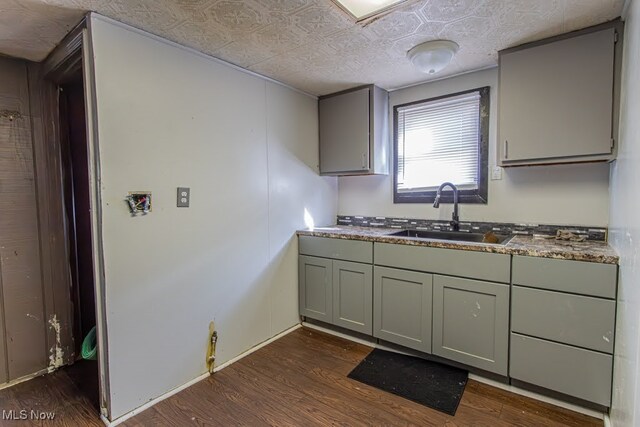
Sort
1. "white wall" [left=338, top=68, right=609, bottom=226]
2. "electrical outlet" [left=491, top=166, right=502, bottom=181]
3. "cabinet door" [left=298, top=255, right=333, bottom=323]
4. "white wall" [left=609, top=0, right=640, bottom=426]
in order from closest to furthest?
"white wall" [left=609, top=0, right=640, bottom=426]
"white wall" [left=338, top=68, right=609, bottom=226]
"electrical outlet" [left=491, top=166, right=502, bottom=181]
"cabinet door" [left=298, top=255, right=333, bottom=323]

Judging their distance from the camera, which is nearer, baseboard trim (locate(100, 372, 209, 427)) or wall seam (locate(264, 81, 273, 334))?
baseboard trim (locate(100, 372, 209, 427))

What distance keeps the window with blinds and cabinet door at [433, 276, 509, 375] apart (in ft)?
2.87

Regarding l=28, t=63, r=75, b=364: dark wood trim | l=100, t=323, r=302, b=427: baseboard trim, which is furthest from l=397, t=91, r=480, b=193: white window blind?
l=28, t=63, r=75, b=364: dark wood trim

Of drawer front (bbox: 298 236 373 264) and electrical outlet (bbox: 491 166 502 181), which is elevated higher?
electrical outlet (bbox: 491 166 502 181)

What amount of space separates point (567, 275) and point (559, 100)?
1033 millimetres

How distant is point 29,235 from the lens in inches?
80.9

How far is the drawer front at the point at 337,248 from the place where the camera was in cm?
240

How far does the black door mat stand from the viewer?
181cm

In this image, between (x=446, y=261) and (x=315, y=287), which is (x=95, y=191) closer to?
(x=315, y=287)

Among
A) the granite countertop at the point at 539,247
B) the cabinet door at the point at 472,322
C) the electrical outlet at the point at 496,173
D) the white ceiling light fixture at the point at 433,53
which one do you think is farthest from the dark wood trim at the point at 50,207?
the electrical outlet at the point at 496,173

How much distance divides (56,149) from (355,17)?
2.16m

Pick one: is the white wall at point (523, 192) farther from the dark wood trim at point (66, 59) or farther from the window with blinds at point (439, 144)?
the dark wood trim at point (66, 59)

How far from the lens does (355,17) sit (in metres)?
1.62

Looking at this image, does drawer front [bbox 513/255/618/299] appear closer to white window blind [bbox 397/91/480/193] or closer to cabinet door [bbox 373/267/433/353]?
cabinet door [bbox 373/267/433/353]
